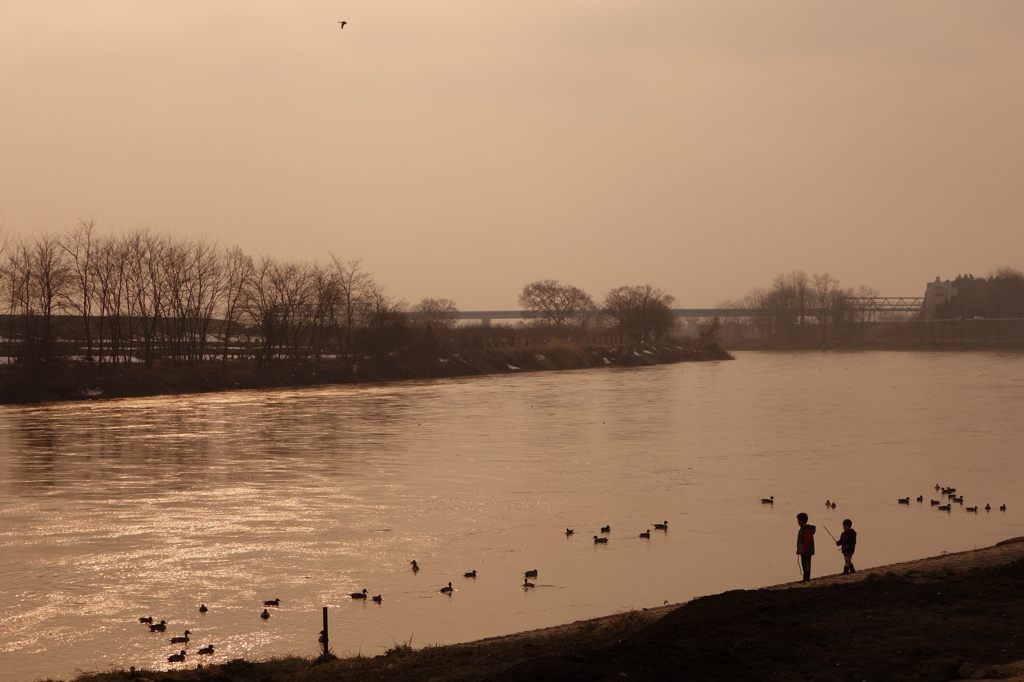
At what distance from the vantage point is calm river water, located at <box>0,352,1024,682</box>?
13.8 m

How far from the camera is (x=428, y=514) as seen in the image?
20953mm

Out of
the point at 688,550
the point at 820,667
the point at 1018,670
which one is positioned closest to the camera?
the point at 1018,670

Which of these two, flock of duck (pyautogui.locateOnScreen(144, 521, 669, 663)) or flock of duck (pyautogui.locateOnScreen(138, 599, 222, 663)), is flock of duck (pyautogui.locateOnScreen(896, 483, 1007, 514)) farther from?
flock of duck (pyautogui.locateOnScreen(138, 599, 222, 663))

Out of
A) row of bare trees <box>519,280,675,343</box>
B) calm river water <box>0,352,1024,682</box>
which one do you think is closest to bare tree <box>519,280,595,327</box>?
row of bare trees <box>519,280,675,343</box>

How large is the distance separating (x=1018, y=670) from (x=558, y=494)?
15160 mm

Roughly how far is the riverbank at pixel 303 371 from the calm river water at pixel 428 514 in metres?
13.8

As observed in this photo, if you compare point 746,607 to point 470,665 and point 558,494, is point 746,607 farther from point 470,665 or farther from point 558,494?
point 558,494

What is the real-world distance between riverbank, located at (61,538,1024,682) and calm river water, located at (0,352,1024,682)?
1575mm

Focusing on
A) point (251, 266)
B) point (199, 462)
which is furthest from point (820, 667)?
point (251, 266)

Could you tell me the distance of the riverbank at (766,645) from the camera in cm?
914

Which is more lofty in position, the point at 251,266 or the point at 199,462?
the point at 251,266

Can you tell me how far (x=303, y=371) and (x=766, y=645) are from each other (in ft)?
214

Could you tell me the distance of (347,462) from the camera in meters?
29.3

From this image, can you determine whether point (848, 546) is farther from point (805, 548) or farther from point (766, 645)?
point (766, 645)
